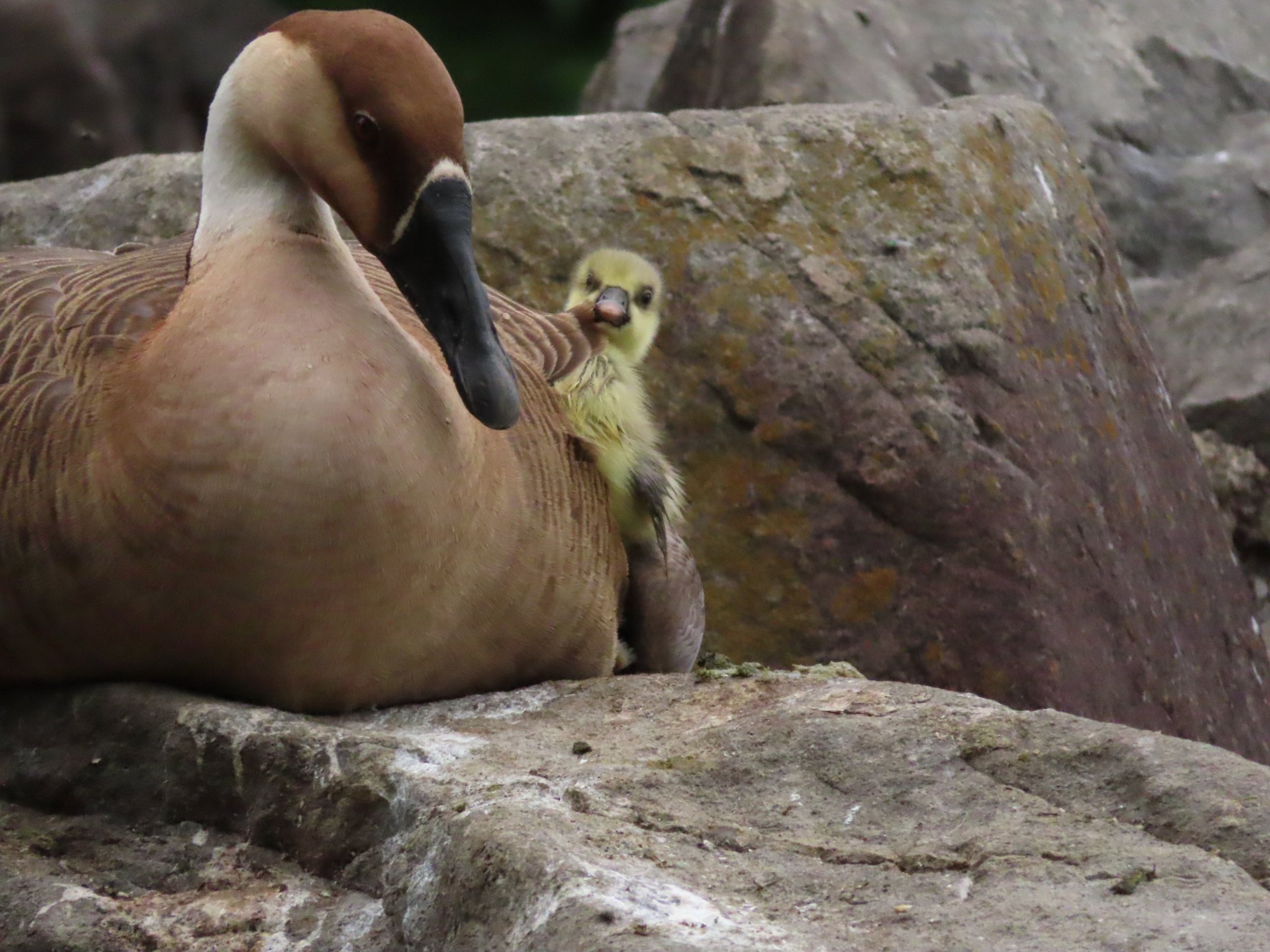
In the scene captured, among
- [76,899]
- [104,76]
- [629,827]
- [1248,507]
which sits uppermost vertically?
[629,827]

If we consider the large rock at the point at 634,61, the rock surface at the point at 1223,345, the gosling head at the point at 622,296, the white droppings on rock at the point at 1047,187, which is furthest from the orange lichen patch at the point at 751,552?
the large rock at the point at 634,61

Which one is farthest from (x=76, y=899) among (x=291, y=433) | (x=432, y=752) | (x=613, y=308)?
(x=613, y=308)

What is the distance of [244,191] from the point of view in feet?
8.65

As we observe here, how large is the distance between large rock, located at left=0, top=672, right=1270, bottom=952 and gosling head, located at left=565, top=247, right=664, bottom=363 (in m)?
0.92

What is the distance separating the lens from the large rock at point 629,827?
181 centimetres

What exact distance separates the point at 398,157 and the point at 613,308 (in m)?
0.98

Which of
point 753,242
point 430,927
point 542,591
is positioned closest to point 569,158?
point 753,242

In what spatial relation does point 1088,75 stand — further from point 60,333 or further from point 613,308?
point 60,333

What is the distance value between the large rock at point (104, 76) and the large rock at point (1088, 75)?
235 centimetres

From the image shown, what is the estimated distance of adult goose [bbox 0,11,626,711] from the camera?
2.32m

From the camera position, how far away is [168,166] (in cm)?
451

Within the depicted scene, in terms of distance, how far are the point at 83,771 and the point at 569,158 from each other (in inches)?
91.8

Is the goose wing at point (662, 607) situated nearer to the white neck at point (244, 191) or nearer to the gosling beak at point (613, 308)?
the gosling beak at point (613, 308)

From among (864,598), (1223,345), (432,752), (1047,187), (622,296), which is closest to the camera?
(432,752)
